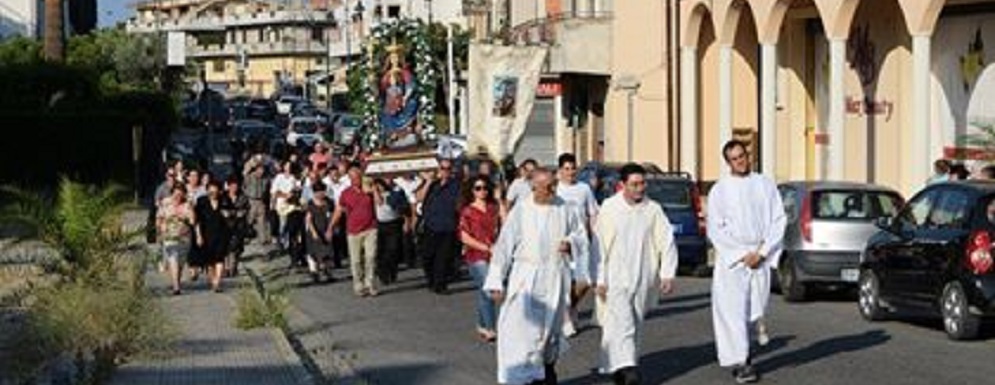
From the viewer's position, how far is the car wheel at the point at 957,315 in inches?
692

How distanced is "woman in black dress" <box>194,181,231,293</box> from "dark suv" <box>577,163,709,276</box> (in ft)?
20.0

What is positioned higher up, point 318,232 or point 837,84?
point 837,84

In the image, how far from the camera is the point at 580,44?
49.8 metres

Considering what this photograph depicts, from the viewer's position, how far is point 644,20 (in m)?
47.2

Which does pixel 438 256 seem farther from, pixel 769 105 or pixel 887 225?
pixel 769 105

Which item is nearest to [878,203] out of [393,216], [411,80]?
[393,216]

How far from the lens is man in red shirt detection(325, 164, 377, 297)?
23.8 meters

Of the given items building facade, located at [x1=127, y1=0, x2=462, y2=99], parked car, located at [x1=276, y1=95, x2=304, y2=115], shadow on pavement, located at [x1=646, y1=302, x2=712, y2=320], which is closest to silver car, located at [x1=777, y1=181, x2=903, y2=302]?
shadow on pavement, located at [x1=646, y1=302, x2=712, y2=320]

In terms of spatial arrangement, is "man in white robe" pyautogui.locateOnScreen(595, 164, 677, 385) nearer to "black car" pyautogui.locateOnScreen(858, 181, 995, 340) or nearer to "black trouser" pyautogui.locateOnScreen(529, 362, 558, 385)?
"black trouser" pyautogui.locateOnScreen(529, 362, 558, 385)

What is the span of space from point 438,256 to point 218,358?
8.52 meters

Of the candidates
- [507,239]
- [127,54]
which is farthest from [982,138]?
[127,54]

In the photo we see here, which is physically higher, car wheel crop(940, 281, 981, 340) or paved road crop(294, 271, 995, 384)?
car wheel crop(940, 281, 981, 340)

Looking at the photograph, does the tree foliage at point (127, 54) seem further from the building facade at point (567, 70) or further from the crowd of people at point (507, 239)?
the crowd of people at point (507, 239)

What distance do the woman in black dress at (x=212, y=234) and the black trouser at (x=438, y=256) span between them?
8.44ft
